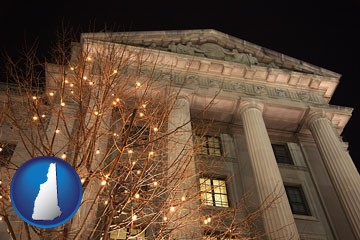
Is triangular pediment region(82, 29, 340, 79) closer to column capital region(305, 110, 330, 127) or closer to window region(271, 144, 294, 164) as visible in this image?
column capital region(305, 110, 330, 127)

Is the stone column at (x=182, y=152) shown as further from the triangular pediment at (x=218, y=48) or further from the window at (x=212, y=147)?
the triangular pediment at (x=218, y=48)

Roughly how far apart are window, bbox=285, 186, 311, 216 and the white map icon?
18543mm

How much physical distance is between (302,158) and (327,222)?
16.5 feet

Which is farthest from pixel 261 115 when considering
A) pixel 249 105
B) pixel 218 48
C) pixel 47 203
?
pixel 47 203

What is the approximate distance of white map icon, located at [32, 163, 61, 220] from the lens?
4.16m

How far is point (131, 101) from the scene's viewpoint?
2214 cm

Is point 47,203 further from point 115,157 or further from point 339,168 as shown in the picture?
point 339,168

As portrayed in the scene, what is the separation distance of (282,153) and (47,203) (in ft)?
71.7

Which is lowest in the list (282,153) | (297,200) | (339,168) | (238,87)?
(297,200)

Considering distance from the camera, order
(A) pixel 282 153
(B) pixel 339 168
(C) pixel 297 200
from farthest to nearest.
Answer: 1. (A) pixel 282 153
2. (C) pixel 297 200
3. (B) pixel 339 168

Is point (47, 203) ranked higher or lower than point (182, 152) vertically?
lower

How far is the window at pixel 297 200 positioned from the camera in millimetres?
20500

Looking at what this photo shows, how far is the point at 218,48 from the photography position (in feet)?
82.6

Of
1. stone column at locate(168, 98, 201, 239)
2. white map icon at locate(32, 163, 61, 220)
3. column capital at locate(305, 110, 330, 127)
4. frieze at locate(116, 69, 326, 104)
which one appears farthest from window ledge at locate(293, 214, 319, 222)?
white map icon at locate(32, 163, 61, 220)
